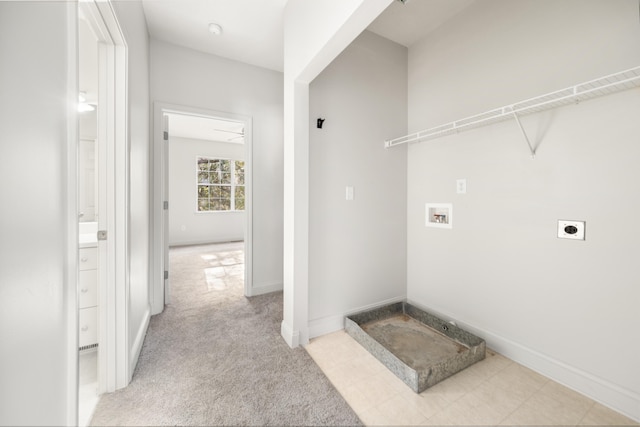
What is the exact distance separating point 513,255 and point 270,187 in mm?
2501

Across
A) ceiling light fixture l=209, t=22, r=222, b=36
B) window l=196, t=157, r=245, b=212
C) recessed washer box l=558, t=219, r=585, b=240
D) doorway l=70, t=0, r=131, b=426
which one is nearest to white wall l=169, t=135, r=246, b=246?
window l=196, t=157, r=245, b=212

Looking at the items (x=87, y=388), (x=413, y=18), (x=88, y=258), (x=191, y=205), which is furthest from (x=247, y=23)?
(x=191, y=205)

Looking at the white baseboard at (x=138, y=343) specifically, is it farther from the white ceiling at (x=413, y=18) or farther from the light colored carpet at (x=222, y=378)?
the white ceiling at (x=413, y=18)

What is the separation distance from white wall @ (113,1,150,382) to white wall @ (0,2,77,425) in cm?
96

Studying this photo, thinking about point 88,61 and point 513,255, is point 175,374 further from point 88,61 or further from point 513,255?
point 88,61

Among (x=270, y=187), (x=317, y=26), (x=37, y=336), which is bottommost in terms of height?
(x=37, y=336)

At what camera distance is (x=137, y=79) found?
1925 mm

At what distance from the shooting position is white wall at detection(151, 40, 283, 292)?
2.65m

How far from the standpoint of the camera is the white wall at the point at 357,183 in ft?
7.22

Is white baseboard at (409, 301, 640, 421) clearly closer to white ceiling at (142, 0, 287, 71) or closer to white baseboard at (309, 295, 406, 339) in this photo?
white baseboard at (309, 295, 406, 339)

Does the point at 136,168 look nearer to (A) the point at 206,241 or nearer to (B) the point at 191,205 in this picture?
(B) the point at 191,205

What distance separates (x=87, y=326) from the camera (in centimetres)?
184

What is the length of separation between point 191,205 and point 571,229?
22.7ft

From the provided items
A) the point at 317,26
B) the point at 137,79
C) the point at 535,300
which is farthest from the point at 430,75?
the point at 137,79
